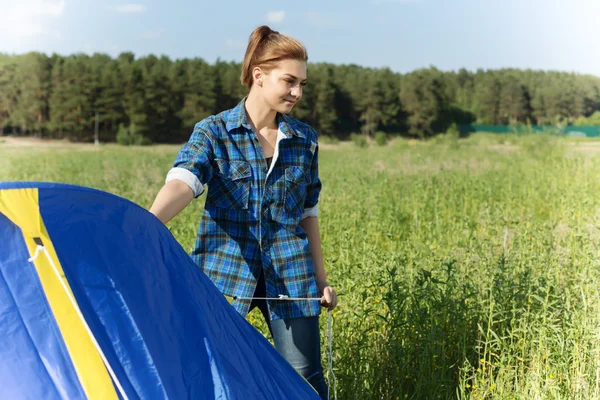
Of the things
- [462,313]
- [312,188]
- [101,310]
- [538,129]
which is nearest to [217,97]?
[538,129]

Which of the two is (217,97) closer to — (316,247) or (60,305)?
(316,247)

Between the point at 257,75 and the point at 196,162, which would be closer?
the point at 196,162

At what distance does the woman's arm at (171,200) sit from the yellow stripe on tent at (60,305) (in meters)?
0.48

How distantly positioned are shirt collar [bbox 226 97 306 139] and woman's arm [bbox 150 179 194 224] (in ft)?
1.11

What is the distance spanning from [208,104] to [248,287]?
58608mm

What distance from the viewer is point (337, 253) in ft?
18.2

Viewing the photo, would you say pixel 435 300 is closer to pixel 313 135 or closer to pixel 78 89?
pixel 313 135

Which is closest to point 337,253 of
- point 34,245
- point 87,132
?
point 34,245

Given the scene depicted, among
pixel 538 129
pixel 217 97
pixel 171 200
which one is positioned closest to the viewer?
pixel 171 200

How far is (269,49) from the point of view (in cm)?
242

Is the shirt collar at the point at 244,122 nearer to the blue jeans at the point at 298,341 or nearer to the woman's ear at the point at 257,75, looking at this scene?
the woman's ear at the point at 257,75

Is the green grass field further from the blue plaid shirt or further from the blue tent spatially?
the blue tent

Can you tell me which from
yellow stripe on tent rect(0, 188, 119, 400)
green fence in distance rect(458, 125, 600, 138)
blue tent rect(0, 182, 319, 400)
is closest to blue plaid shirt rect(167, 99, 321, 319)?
blue tent rect(0, 182, 319, 400)

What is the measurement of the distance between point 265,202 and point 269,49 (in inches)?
22.0
